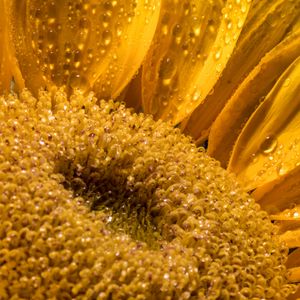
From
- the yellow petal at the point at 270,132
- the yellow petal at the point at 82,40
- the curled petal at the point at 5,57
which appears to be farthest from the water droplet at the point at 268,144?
the curled petal at the point at 5,57

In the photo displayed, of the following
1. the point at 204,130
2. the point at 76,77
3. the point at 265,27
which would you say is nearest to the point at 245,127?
the point at 204,130

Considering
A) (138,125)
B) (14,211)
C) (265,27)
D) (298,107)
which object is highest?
(265,27)

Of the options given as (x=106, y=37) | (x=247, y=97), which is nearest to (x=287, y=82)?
(x=247, y=97)

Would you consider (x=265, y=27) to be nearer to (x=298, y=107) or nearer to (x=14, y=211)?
(x=298, y=107)

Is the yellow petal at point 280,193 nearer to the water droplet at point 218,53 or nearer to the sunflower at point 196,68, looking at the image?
the sunflower at point 196,68

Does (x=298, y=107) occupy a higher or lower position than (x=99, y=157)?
higher

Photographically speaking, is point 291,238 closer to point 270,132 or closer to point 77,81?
point 270,132
